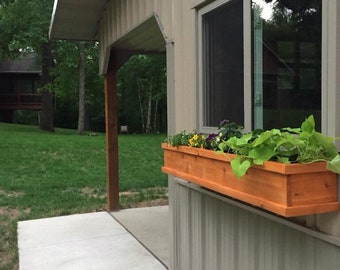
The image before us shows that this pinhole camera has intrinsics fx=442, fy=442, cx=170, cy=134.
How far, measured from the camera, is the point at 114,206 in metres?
6.35

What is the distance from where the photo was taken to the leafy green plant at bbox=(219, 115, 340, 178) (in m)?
1.66

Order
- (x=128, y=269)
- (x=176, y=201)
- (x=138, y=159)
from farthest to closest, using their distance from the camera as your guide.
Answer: (x=138, y=159), (x=128, y=269), (x=176, y=201)

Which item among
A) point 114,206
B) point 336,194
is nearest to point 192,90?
point 336,194

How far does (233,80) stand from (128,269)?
225 cm

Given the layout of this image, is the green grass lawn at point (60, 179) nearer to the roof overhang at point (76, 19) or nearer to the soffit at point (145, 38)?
the soffit at point (145, 38)

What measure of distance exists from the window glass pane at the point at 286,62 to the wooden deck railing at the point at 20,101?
29131 mm

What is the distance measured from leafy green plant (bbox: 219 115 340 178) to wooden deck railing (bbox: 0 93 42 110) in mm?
29600

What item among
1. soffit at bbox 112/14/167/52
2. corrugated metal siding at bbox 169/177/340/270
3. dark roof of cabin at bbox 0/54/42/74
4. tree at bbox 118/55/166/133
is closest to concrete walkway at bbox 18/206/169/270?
corrugated metal siding at bbox 169/177/340/270

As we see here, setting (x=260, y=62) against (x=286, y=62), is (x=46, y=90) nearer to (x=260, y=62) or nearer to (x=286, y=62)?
(x=260, y=62)

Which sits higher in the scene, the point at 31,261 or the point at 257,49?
the point at 257,49

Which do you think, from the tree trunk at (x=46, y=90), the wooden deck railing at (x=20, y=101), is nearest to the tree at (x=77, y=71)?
the tree trunk at (x=46, y=90)

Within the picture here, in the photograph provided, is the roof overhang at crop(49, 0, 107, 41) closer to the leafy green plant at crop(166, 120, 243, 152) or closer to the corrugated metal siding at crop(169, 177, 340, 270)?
the corrugated metal siding at crop(169, 177, 340, 270)

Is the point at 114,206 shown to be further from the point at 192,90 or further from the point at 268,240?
the point at 268,240

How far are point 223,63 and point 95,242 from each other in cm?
291
